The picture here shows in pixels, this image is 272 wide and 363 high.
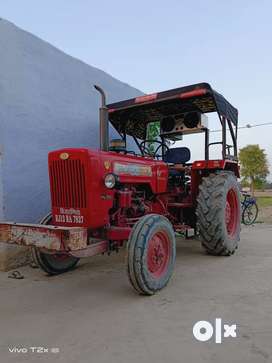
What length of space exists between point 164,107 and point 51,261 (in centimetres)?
296

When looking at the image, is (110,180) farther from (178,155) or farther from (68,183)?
(178,155)

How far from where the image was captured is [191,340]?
2.41 metres

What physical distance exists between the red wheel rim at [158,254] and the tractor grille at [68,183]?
0.84 meters

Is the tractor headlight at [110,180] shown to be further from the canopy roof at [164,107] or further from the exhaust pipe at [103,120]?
the canopy roof at [164,107]

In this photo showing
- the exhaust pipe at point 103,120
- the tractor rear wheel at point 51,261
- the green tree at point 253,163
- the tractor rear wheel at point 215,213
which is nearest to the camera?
the exhaust pipe at point 103,120

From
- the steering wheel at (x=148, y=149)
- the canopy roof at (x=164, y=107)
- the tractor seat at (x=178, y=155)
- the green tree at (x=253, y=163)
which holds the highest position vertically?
the green tree at (x=253, y=163)

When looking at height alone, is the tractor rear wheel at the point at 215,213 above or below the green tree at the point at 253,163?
below

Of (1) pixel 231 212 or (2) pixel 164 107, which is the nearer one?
(2) pixel 164 107

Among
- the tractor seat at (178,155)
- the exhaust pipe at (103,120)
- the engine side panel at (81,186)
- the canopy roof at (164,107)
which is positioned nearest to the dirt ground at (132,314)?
the engine side panel at (81,186)

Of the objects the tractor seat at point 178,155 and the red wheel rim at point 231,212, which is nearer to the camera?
the red wheel rim at point 231,212

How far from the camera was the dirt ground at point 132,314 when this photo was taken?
223cm

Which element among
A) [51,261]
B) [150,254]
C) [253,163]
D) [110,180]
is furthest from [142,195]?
[253,163]

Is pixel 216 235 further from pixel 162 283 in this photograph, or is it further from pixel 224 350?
pixel 224 350

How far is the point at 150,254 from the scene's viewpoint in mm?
3406
